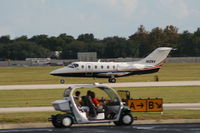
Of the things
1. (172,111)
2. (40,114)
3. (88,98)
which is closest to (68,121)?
(88,98)

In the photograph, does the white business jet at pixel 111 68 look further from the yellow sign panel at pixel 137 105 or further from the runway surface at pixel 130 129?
the runway surface at pixel 130 129

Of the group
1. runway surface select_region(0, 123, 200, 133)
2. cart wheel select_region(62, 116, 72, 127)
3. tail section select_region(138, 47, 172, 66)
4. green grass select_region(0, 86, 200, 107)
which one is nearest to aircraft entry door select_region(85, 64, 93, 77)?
tail section select_region(138, 47, 172, 66)

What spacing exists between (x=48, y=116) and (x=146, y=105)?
423 cm

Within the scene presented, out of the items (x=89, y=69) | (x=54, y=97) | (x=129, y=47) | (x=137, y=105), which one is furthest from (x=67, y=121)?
(x=129, y=47)

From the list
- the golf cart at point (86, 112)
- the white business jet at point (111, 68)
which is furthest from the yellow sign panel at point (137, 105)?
the white business jet at point (111, 68)

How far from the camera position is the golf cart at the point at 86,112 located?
21.4 metres

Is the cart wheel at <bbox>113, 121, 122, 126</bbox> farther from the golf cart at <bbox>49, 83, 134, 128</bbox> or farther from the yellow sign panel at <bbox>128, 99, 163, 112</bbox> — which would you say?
the yellow sign panel at <bbox>128, 99, 163, 112</bbox>

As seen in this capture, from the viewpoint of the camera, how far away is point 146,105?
87.3 ft

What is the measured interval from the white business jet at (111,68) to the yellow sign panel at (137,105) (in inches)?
1323

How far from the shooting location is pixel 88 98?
21.5 meters

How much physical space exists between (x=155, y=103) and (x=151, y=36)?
159718 millimetres

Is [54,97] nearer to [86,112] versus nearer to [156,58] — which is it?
[86,112]

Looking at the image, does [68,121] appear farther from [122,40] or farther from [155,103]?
[122,40]

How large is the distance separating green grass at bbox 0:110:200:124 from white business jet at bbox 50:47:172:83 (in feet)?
108
